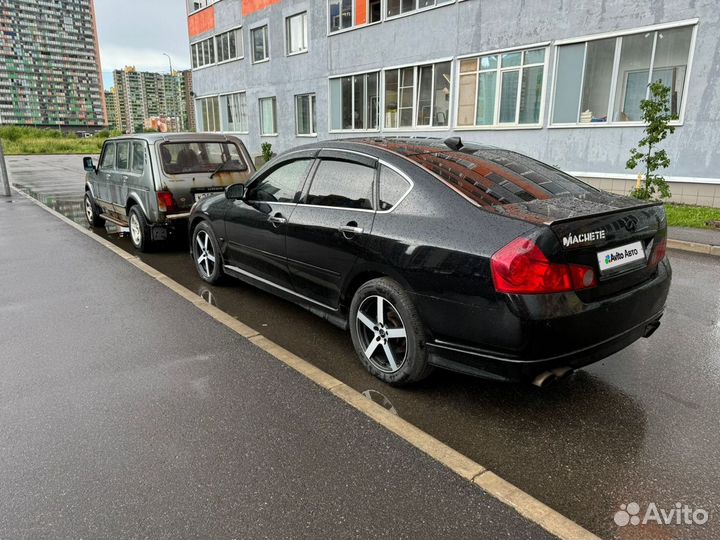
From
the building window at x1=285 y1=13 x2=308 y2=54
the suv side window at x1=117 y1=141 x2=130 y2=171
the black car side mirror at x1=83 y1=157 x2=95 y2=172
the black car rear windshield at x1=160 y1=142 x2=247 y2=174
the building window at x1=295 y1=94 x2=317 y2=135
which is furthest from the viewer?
the building window at x1=295 y1=94 x2=317 y2=135

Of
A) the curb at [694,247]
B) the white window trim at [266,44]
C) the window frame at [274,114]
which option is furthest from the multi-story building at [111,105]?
the curb at [694,247]

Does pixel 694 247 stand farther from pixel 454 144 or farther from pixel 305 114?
pixel 305 114

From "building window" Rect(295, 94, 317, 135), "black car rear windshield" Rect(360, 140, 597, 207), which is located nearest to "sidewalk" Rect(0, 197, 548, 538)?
"black car rear windshield" Rect(360, 140, 597, 207)

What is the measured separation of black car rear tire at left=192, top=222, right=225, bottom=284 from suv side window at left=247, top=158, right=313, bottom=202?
3.18ft

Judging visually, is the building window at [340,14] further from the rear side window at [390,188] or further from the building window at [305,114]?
the rear side window at [390,188]

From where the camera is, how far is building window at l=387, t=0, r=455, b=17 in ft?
51.9

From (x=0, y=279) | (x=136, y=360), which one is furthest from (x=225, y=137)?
(x=136, y=360)

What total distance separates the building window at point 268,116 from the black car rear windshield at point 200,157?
1798 cm

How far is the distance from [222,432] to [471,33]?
1466cm

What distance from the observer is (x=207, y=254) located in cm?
586

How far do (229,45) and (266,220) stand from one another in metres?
26.1

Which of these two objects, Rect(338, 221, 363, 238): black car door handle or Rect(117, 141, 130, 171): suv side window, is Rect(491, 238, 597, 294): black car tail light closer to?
Rect(338, 221, 363, 238): black car door handle

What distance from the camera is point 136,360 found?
3.90m

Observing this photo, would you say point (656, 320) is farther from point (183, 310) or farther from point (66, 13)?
point (66, 13)
